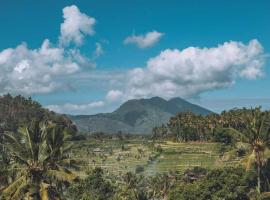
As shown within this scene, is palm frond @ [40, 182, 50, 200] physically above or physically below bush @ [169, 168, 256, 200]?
above

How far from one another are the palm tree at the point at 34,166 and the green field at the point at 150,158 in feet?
260

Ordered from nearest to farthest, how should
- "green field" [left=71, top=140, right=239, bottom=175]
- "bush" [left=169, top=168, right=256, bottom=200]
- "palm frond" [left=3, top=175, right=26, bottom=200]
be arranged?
"palm frond" [left=3, top=175, right=26, bottom=200] → "bush" [left=169, top=168, right=256, bottom=200] → "green field" [left=71, top=140, right=239, bottom=175]

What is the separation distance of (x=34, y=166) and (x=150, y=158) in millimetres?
105865

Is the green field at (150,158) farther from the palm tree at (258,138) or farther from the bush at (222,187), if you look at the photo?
the palm tree at (258,138)

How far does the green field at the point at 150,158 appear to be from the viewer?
388 ft

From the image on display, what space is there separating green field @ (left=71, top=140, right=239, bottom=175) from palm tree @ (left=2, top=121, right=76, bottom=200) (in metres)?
79.3

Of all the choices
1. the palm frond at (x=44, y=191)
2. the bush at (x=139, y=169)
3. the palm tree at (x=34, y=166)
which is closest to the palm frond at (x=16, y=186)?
the palm tree at (x=34, y=166)

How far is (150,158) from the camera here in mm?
134125

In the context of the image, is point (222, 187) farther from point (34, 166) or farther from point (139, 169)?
point (139, 169)

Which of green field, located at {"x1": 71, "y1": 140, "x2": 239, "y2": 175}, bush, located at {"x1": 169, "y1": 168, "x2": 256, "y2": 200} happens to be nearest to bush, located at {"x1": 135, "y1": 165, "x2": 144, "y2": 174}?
green field, located at {"x1": 71, "y1": 140, "x2": 239, "y2": 175}

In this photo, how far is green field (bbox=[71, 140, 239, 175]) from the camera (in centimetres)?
11812

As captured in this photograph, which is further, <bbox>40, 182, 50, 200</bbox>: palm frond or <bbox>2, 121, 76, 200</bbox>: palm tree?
<bbox>2, 121, 76, 200</bbox>: palm tree

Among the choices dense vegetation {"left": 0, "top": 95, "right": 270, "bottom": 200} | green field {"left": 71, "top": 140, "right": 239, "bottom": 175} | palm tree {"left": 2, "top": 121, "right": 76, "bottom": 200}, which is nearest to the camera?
palm tree {"left": 2, "top": 121, "right": 76, "bottom": 200}

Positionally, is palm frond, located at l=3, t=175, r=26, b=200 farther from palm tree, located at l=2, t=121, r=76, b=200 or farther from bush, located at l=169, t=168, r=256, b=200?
bush, located at l=169, t=168, r=256, b=200
